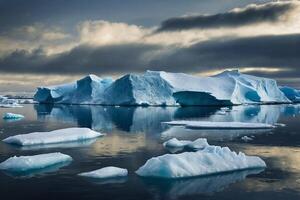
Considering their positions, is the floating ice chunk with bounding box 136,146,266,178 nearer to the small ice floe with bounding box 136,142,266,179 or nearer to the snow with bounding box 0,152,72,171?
the small ice floe with bounding box 136,142,266,179

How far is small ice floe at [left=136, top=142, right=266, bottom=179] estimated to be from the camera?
1246 centimetres

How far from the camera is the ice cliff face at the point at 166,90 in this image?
53375mm

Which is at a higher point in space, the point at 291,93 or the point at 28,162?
the point at 291,93

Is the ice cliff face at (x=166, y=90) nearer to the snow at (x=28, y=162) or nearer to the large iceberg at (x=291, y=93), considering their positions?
the large iceberg at (x=291, y=93)

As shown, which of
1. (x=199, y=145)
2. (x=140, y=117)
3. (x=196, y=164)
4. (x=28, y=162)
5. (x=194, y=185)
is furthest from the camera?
(x=140, y=117)

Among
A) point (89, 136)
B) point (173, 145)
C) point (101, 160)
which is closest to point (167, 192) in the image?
point (101, 160)

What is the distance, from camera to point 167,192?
36.2 ft

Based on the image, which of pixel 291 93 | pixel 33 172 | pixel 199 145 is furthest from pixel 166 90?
pixel 33 172

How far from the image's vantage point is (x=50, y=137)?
64.1 feet

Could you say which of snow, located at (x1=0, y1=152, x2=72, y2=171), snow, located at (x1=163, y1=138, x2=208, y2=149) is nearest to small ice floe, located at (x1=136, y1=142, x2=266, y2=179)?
snow, located at (x1=0, y1=152, x2=72, y2=171)

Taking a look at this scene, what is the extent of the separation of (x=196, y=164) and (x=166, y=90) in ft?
138

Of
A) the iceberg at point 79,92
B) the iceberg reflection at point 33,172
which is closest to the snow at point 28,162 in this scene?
the iceberg reflection at point 33,172

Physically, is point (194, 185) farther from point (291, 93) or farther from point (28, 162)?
point (291, 93)

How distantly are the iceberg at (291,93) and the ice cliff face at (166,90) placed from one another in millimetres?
12662
